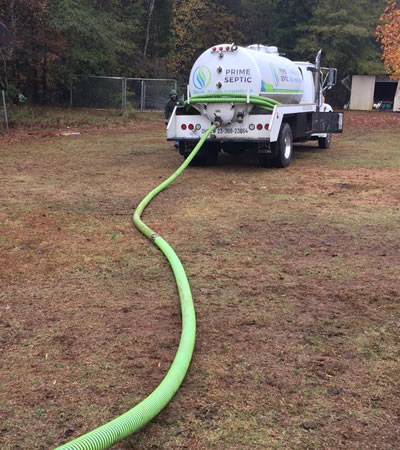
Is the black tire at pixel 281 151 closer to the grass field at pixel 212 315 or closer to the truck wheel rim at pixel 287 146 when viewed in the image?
the truck wheel rim at pixel 287 146

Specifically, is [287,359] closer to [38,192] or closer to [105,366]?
[105,366]

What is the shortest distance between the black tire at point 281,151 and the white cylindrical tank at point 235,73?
2.64 feet

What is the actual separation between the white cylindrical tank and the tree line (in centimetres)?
1530

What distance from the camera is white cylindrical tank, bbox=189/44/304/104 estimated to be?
962cm

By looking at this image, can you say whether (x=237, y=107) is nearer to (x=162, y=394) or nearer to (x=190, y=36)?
(x=162, y=394)

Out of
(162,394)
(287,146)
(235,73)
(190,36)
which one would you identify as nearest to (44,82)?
(190,36)

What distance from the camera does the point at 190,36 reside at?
3900 cm

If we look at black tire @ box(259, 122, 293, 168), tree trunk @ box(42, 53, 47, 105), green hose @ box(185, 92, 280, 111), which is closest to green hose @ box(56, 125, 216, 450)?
green hose @ box(185, 92, 280, 111)

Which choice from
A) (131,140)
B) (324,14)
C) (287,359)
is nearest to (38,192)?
(287,359)

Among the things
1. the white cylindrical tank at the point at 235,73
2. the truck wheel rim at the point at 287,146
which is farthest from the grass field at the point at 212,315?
the white cylindrical tank at the point at 235,73

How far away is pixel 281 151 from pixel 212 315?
6907 mm

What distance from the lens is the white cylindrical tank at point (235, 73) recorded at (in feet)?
31.6

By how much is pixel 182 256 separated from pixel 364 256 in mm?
1931

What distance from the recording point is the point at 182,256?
5.09 m
